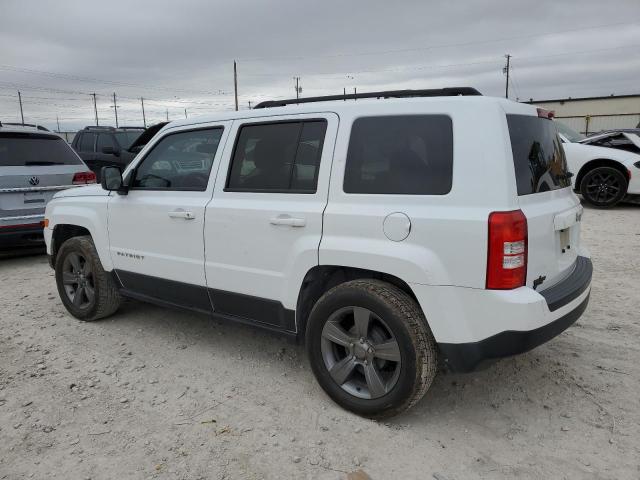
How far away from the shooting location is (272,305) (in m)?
3.38

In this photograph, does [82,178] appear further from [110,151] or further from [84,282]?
[110,151]

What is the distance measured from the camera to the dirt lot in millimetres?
2666

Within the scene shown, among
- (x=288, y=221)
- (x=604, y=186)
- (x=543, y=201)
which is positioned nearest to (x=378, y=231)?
(x=288, y=221)

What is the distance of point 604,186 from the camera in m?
10.3

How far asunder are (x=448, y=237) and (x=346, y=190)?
0.70 meters

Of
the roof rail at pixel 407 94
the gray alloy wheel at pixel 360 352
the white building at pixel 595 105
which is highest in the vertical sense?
the white building at pixel 595 105

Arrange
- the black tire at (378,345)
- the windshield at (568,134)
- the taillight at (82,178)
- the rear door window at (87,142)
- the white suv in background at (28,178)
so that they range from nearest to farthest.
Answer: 1. the black tire at (378,345)
2. the white suv in background at (28,178)
3. the taillight at (82,178)
4. the windshield at (568,134)
5. the rear door window at (87,142)

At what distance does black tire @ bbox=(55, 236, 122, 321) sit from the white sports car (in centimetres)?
880

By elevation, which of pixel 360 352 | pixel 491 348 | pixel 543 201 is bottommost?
pixel 360 352

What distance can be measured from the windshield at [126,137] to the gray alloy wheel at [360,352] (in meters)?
11.1

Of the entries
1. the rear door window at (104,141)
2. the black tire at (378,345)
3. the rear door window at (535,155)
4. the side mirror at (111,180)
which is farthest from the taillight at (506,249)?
the rear door window at (104,141)

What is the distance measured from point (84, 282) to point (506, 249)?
3.87 metres

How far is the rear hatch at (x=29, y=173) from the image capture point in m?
6.60

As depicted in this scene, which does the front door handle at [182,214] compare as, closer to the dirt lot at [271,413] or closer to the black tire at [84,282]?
the dirt lot at [271,413]
